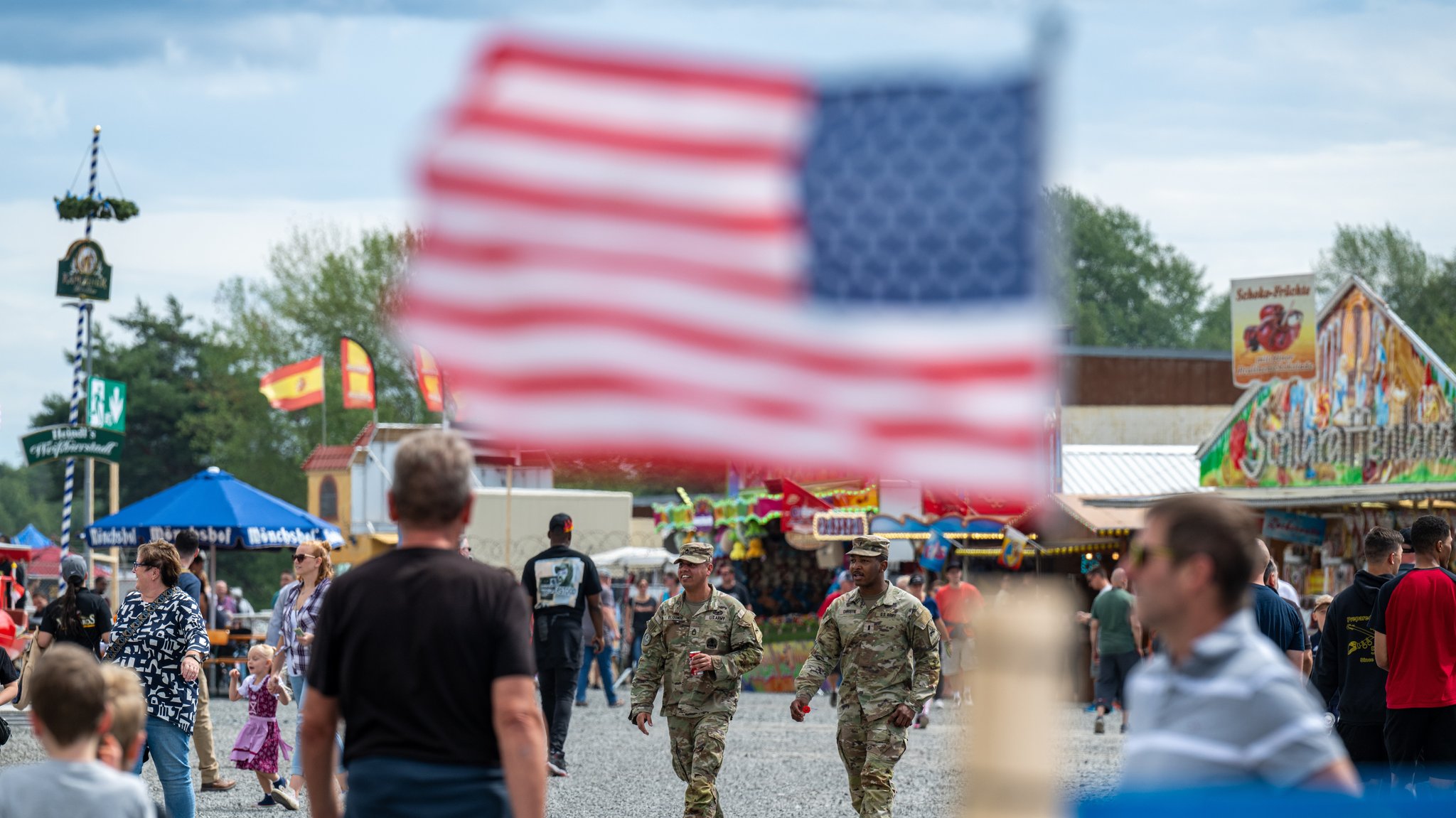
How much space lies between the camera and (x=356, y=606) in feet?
15.6

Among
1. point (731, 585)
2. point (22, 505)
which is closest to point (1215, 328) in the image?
point (731, 585)

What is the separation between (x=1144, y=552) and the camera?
383cm

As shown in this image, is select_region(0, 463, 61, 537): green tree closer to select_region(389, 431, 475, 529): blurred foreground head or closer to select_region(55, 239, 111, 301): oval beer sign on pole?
select_region(55, 239, 111, 301): oval beer sign on pole

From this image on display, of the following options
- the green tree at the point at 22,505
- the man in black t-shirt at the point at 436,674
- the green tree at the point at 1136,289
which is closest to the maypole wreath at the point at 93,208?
the man in black t-shirt at the point at 436,674

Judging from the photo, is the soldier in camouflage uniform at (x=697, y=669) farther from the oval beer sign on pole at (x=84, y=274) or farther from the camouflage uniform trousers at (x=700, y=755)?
the oval beer sign on pole at (x=84, y=274)

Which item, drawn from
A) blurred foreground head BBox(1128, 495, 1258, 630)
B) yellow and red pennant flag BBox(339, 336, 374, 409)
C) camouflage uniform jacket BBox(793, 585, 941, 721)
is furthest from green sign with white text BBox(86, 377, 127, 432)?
yellow and red pennant flag BBox(339, 336, 374, 409)

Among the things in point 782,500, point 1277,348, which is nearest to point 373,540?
point 782,500

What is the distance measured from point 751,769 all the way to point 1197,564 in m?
12.7

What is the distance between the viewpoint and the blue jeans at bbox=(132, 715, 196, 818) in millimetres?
9188

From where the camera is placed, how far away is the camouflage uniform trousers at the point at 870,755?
9727 millimetres

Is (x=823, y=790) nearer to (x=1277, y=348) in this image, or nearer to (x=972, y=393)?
(x=972, y=393)

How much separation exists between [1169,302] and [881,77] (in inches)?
3728

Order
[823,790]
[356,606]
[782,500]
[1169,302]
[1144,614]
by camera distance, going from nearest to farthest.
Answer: [1144,614]
[356,606]
[823,790]
[782,500]
[1169,302]

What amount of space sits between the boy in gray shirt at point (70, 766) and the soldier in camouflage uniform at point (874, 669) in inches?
229
